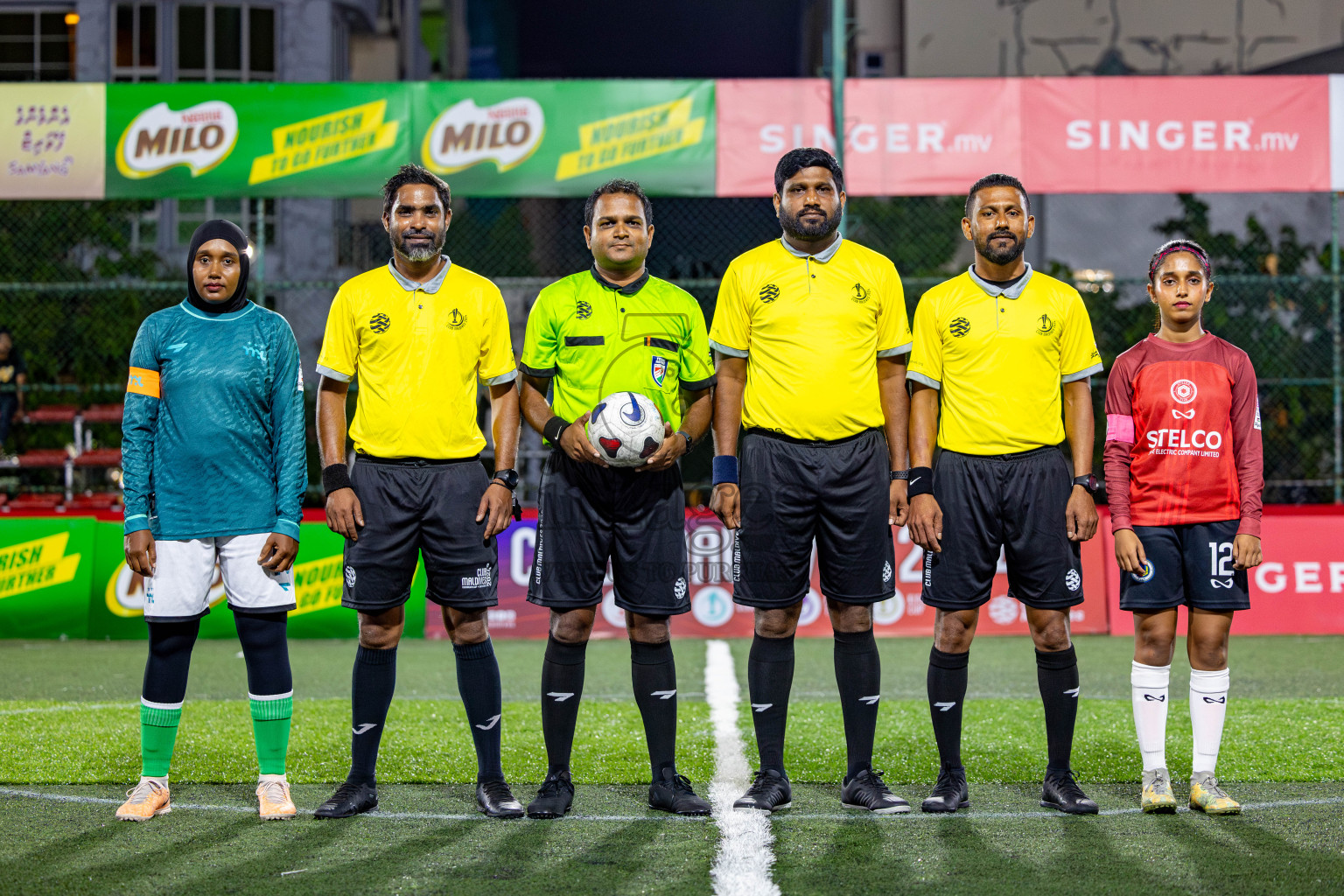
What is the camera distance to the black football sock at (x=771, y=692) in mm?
4672

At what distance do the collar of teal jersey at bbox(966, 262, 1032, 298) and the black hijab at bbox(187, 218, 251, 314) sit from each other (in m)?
2.74

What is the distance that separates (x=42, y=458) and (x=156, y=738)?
10.1m

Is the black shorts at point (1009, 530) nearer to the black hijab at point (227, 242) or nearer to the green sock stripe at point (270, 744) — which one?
the green sock stripe at point (270, 744)

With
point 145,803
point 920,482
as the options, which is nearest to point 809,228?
point 920,482

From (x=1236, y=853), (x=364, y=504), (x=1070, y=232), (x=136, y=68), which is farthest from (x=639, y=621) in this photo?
(x=136, y=68)

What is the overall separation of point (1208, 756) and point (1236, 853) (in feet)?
2.35

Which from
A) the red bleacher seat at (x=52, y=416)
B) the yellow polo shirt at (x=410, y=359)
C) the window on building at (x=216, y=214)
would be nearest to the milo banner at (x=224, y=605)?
the red bleacher seat at (x=52, y=416)

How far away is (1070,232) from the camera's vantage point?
1611 cm

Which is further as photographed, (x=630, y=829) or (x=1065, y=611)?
(x=1065, y=611)

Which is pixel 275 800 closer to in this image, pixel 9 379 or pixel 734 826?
pixel 734 826

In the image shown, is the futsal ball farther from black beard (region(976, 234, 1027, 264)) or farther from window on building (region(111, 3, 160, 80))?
window on building (region(111, 3, 160, 80))

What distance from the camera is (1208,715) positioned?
468cm

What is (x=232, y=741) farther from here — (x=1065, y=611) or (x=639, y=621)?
(x=1065, y=611)

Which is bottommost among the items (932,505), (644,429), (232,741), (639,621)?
(232,741)
